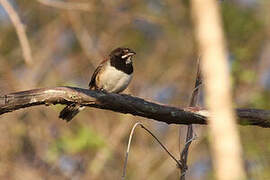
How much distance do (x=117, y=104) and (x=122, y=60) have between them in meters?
2.78

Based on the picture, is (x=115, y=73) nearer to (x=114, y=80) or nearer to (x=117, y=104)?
(x=114, y=80)

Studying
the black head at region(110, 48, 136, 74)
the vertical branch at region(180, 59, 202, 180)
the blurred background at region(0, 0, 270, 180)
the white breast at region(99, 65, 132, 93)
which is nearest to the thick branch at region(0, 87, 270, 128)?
the vertical branch at region(180, 59, 202, 180)

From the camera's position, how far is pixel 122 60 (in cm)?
698

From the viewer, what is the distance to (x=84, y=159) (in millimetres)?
10594

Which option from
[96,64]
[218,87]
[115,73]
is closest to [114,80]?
[115,73]

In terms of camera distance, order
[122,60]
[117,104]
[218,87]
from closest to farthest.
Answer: [218,87] < [117,104] < [122,60]

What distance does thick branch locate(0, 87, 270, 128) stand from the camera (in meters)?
4.09

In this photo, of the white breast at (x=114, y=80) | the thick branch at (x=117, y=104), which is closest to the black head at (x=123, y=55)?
the white breast at (x=114, y=80)

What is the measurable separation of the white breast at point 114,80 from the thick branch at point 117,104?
7.79 feet

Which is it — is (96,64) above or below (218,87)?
above

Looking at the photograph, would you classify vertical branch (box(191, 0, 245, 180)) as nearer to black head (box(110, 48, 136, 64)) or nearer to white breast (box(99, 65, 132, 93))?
white breast (box(99, 65, 132, 93))

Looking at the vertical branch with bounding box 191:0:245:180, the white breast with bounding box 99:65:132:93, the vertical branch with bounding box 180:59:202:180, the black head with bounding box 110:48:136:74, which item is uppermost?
the black head with bounding box 110:48:136:74

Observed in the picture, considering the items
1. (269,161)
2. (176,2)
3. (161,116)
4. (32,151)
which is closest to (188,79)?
(176,2)

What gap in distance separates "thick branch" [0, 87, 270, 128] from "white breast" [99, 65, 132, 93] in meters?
2.37
